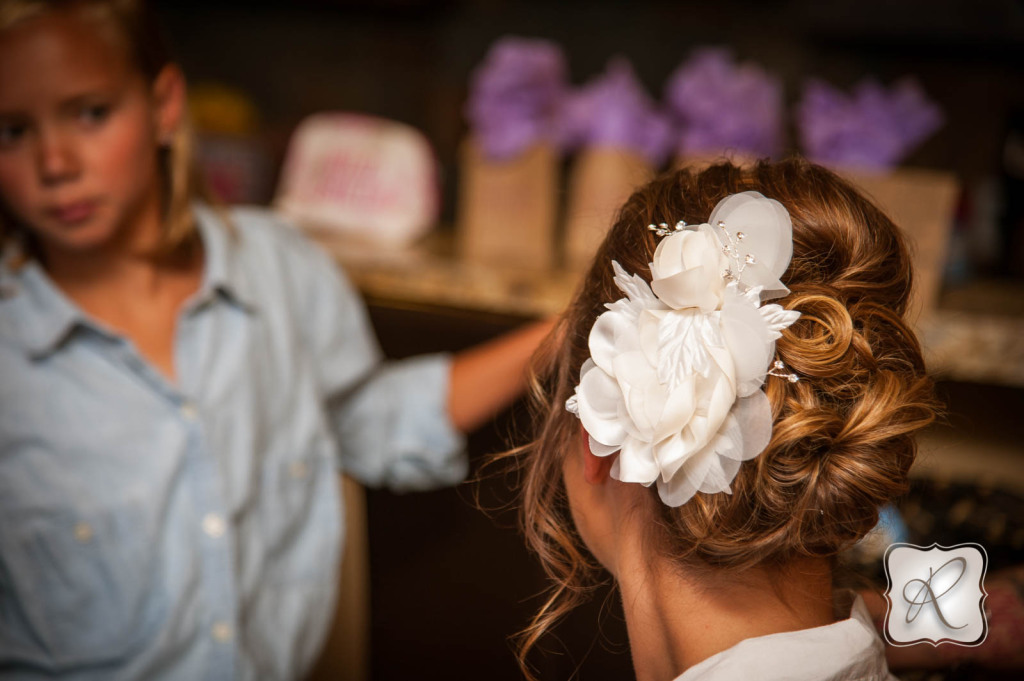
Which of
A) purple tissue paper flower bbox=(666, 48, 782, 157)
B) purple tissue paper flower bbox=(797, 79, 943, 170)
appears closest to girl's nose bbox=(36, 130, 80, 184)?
purple tissue paper flower bbox=(666, 48, 782, 157)

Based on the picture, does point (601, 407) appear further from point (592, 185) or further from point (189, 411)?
point (592, 185)

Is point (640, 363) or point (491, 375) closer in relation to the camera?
point (640, 363)

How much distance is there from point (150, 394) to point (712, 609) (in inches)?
28.3

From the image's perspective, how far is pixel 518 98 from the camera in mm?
1444

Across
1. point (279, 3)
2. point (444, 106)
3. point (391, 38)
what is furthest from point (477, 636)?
point (279, 3)

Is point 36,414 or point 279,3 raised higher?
point 279,3

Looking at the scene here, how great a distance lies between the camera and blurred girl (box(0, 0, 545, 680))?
968 millimetres

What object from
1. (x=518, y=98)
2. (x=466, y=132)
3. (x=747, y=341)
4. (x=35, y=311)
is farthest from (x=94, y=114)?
(x=466, y=132)

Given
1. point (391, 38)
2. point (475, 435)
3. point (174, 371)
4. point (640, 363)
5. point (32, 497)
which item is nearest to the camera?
point (640, 363)

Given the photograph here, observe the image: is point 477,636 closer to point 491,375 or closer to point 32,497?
point 491,375

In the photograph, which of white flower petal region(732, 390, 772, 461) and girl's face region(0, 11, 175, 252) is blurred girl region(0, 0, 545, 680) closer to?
girl's face region(0, 11, 175, 252)

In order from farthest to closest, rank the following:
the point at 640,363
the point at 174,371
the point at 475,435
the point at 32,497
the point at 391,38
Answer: the point at 391,38
the point at 475,435
the point at 174,371
the point at 32,497
the point at 640,363

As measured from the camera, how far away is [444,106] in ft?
6.34

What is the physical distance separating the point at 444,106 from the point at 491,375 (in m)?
0.96
